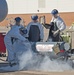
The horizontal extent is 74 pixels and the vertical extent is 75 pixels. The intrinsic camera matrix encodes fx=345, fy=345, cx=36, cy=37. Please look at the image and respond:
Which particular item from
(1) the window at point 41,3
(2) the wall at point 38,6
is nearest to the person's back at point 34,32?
(2) the wall at point 38,6

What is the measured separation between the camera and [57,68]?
11.2m

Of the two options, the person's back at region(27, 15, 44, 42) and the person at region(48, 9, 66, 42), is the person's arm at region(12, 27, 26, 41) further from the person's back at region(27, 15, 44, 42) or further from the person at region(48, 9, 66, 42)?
the person at region(48, 9, 66, 42)

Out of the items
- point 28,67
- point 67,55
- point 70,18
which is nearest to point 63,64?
point 67,55

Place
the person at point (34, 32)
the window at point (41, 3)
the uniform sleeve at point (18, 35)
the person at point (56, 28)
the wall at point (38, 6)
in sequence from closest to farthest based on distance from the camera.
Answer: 1. the uniform sleeve at point (18, 35)
2. the person at point (34, 32)
3. the person at point (56, 28)
4. the wall at point (38, 6)
5. the window at point (41, 3)

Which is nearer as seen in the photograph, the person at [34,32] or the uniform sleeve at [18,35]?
the uniform sleeve at [18,35]

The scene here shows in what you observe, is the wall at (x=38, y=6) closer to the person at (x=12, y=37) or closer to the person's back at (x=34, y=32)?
the person's back at (x=34, y=32)

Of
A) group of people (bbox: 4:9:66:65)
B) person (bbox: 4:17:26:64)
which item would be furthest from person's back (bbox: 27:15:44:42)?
person (bbox: 4:17:26:64)

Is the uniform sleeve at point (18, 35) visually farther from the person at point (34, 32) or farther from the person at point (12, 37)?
the person at point (34, 32)

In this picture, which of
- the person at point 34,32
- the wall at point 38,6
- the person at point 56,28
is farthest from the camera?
the wall at point 38,6

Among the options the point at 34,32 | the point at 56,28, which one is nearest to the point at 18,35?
the point at 34,32

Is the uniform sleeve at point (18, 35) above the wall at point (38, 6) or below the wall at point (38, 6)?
above

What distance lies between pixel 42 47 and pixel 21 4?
98.5 ft

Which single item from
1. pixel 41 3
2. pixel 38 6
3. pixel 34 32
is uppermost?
pixel 34 32

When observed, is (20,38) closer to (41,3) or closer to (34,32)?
(34,32)
